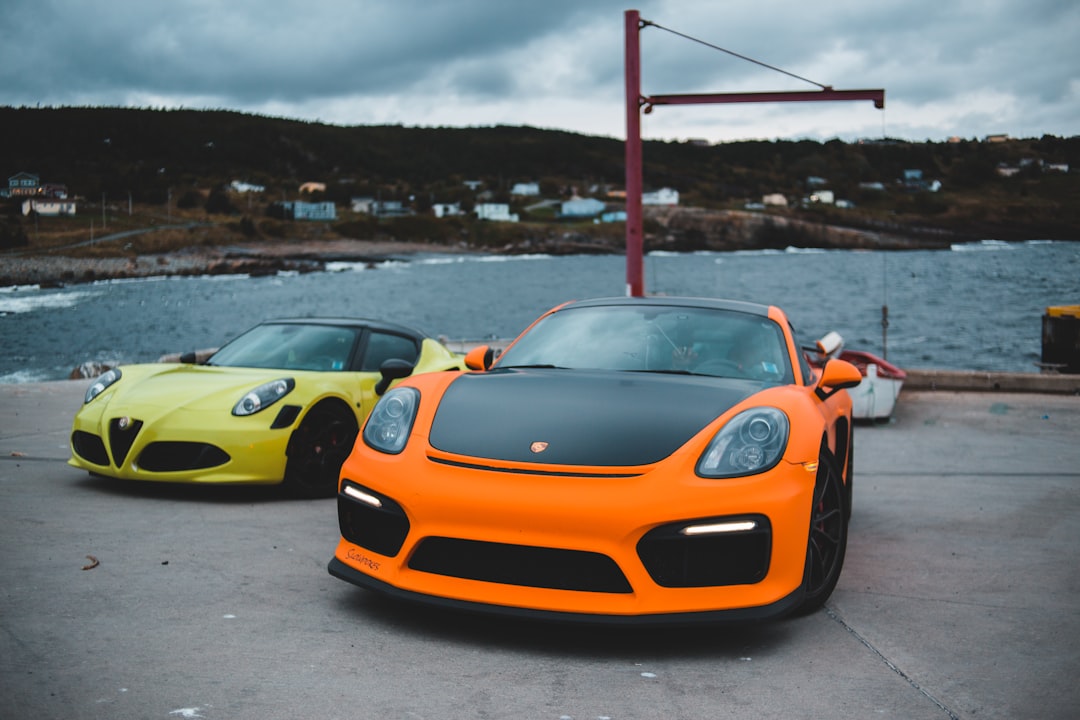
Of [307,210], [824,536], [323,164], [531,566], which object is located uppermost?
[323,164]

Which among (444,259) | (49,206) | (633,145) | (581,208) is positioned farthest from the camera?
(581,208)

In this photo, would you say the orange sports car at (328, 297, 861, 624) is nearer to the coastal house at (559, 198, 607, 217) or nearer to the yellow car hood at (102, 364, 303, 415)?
the yellow car hood at (102, 364, 303, 415)

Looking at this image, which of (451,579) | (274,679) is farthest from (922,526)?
(274,679)

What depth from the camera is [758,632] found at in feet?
13.5

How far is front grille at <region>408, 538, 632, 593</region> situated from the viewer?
12.1 ft

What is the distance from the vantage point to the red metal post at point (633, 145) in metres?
13.7

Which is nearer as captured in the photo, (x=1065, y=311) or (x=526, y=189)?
(x=1065, y=311)

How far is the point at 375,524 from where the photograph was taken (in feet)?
13.3

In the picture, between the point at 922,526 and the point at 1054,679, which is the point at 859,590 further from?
the point at 922,526

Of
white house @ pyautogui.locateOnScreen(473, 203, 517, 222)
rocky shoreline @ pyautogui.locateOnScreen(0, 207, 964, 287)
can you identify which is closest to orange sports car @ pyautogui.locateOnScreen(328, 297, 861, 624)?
rocky shoreline @ pyautogui.locateOnScreen(0, 207, 964, 287)

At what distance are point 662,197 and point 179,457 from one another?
107310 mm

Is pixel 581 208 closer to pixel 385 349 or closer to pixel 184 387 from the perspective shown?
pixel 385 349

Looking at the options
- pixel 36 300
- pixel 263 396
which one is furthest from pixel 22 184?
pixel 263 396

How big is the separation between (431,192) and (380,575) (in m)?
82.8
